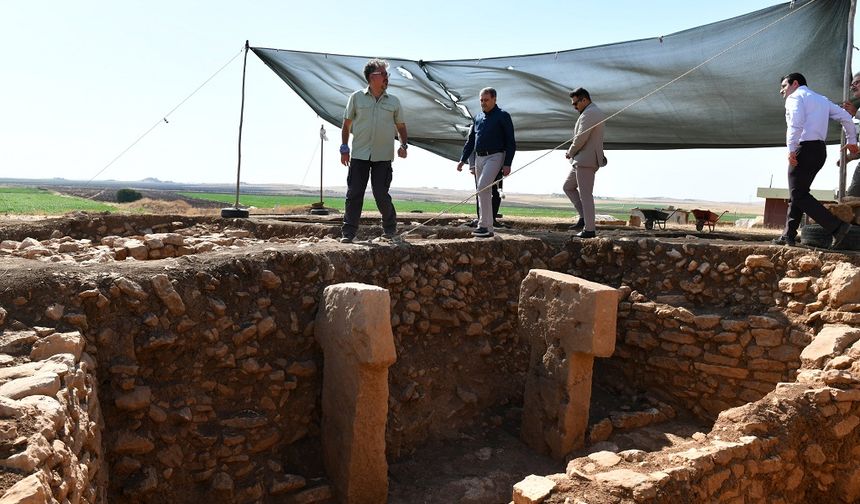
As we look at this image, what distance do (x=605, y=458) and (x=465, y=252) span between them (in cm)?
278

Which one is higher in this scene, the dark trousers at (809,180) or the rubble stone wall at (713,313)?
the dark trousers at (809,180)

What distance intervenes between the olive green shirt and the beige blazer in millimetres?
2002

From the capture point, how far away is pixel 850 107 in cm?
601

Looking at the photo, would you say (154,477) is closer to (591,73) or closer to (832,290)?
(832,290)

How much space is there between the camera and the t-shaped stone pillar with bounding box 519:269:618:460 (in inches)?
188

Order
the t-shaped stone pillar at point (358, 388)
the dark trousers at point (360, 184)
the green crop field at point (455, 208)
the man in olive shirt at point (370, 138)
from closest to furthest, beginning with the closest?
the t-shaped stone pillar at point (358, 388), the man in olive shirt at point (370, 138), the dark trousers at point (360, 184), the green crop field at point (455, 208)

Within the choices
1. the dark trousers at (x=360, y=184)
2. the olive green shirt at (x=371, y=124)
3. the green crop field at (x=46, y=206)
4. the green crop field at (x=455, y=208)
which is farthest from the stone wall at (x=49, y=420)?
the green crop field at (x=46, y=206)

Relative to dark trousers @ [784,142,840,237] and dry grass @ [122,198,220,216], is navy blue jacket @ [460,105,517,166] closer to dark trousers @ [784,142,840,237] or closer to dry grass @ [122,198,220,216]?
dark trousers @ [784,142,840,237]

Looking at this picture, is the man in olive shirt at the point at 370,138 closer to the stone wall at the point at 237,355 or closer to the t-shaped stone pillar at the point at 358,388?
the stone wall at the point at 237,355

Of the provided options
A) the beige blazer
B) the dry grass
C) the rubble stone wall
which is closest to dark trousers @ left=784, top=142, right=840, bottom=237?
the rubble stone wall

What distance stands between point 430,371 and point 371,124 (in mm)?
2335

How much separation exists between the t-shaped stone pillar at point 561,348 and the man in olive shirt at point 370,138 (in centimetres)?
177

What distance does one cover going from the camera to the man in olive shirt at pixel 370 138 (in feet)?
19.2

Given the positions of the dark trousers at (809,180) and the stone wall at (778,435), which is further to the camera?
the dark trousers at (809,180)
